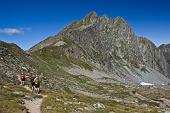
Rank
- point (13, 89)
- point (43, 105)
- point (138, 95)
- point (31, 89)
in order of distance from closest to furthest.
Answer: point (43, 105), point (13, 89), point (31, 89), point (138, 95)

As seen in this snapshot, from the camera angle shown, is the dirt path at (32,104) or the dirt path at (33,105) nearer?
the dirt path at (33,105)

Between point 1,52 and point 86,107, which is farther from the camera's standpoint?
point 1,52

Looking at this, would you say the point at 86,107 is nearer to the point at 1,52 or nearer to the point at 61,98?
the point at 61,98

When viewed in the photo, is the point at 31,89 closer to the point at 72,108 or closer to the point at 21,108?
the point at 72,108

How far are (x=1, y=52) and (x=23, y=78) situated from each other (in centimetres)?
5201

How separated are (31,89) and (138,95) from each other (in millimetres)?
106601

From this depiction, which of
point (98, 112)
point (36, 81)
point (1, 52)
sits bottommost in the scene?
Answer: point (98, 112)

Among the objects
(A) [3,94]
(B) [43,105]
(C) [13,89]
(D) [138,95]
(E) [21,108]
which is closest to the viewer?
(E) [21,108]

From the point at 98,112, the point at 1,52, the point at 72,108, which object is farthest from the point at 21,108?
the point at 1,52

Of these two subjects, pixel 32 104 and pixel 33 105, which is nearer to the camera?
pixel 33 105

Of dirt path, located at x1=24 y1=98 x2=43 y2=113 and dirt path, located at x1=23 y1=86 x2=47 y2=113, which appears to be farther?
dirt path, located at x1=23 y1=86 x2=47 y2=113

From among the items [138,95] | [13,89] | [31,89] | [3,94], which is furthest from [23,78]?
[138,95]

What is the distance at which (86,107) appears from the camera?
5762 centimetres

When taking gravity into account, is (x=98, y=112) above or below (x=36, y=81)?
below
